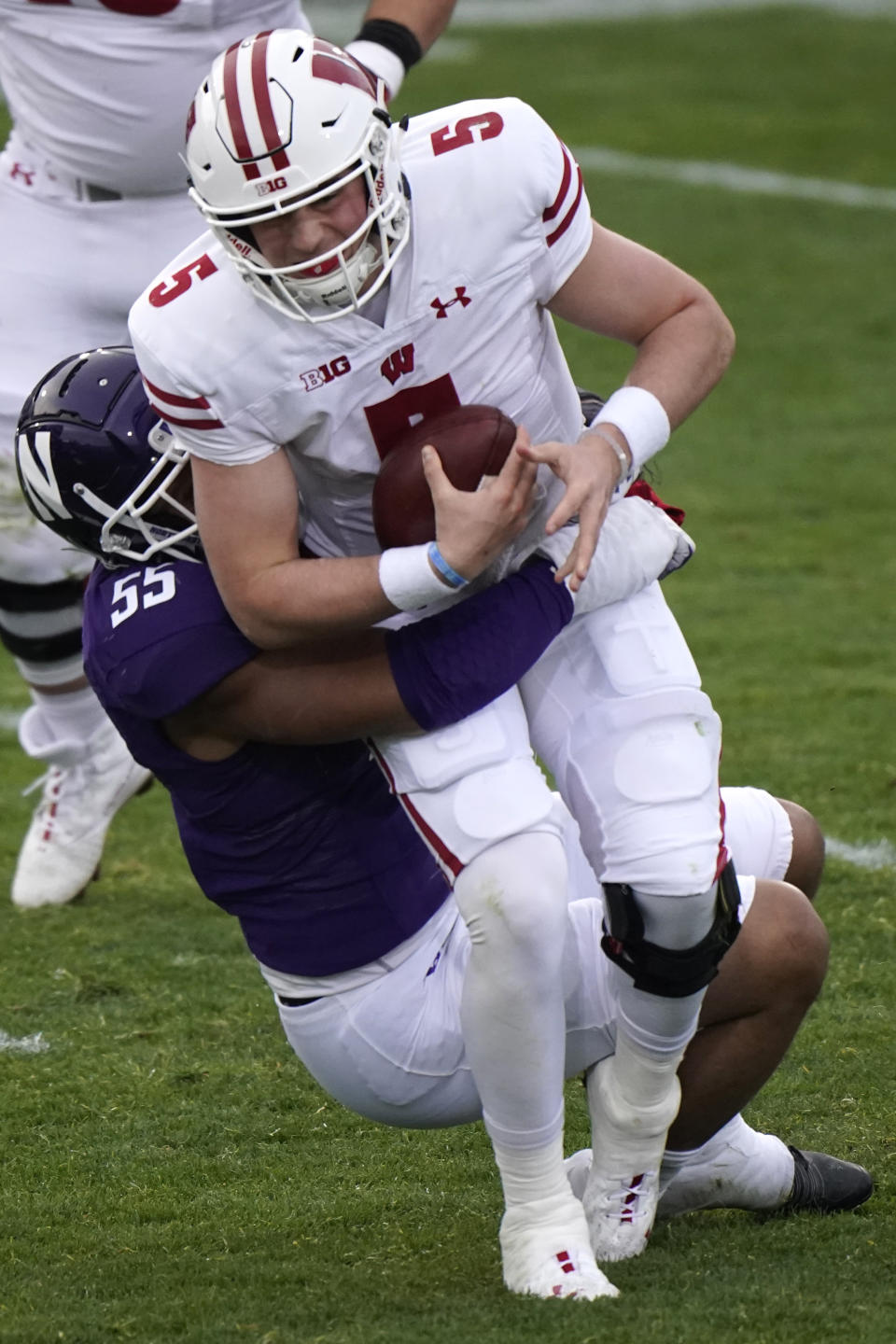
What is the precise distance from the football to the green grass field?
0.90 m

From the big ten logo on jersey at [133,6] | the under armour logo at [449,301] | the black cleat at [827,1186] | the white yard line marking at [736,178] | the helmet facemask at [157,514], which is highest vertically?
the under armour logo at [449,301]

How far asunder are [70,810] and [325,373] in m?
1.95

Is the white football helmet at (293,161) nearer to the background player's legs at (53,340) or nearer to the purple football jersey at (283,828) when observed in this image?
the purple football jersey at (283,828)

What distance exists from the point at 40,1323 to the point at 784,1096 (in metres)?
1.23

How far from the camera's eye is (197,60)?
13.4 feet

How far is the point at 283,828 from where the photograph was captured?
265 centimetres

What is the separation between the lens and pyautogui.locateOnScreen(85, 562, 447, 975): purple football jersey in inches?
103

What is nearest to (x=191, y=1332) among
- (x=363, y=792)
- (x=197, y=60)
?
(x=363, y=792)

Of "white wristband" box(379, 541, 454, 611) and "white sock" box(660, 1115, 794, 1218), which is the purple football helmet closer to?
"white wristband" box(379, 541, 454, 611)

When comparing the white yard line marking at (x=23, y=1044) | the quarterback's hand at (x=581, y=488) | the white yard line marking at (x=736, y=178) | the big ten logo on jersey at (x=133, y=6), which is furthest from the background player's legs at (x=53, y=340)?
the white yard line marking at (x=736, y=178)

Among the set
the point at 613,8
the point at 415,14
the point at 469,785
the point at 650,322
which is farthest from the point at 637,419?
the point at 613,8

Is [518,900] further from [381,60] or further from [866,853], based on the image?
[381,60]

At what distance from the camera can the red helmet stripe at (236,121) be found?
243 cm

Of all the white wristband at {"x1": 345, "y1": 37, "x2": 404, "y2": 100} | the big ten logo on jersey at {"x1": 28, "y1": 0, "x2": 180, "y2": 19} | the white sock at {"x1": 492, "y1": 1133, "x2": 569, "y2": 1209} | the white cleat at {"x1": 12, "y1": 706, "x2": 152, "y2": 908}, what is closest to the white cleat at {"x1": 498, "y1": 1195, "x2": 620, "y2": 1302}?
the white sock at {"x1": 492, "y1": 1133, "x2": 569, "y2": 1209}
